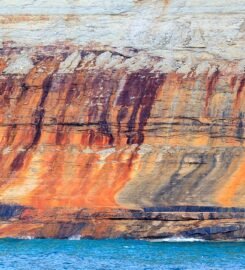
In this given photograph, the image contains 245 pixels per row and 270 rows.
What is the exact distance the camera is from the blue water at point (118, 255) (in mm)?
42062

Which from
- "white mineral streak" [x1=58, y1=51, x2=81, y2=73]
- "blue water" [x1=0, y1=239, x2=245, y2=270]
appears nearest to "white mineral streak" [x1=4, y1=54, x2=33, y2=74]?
"white mineral streak" [x1=58, y1=51, x2=81, y2=73]

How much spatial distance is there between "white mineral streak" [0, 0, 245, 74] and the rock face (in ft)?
0.18

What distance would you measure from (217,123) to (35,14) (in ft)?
38.3

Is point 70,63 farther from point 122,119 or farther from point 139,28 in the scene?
point 122,119

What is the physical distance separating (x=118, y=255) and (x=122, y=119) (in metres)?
11.9

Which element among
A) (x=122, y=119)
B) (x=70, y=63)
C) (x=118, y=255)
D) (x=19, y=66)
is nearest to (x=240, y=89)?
(x=122, y=119)

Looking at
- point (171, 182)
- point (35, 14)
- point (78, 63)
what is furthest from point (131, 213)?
point (35, 14)

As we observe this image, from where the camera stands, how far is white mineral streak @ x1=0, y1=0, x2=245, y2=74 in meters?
57.5

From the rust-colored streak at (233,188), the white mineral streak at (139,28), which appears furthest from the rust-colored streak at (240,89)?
the rust-colored streak at (233,188)

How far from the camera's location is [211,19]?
58750 mm

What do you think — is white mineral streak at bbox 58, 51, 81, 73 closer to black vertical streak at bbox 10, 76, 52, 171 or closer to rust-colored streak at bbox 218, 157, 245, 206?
black vertical streak at bbox 10, 76, 52, 171

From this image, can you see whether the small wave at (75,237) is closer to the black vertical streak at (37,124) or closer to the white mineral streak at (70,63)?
the black vertical streak at (37,124)

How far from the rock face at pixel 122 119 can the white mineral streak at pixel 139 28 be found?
6 cm

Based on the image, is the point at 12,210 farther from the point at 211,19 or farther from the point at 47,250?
the point at 211,19
